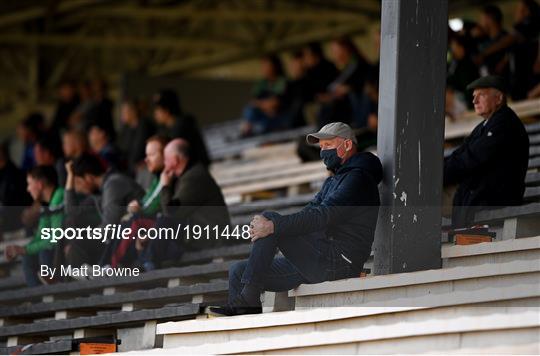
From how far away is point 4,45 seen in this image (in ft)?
87.4

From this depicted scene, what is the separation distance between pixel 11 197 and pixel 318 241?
15.7 ft

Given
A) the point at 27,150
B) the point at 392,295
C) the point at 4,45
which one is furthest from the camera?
the point at 4,45

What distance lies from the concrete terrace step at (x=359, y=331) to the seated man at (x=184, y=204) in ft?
5.50

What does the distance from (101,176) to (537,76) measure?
152 inches

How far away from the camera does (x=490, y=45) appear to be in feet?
42.4

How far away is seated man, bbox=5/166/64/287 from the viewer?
10.7 m

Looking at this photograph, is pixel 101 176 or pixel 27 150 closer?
pixel 101 176

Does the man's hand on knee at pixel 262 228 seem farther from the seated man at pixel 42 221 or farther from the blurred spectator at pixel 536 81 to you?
the blurred spectator at pixel 536 81

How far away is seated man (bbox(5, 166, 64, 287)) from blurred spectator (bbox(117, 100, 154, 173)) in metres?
2.89

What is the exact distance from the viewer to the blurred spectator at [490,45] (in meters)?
12.8

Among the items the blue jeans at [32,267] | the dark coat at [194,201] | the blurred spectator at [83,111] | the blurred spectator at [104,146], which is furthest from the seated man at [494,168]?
the blurred spectator at [83,111]

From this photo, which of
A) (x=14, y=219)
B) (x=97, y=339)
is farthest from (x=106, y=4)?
(x=97, y=339)

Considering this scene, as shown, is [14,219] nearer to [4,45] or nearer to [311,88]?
[311,88]

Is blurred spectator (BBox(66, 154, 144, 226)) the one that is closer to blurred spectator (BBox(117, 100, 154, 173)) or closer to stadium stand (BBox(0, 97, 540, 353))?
stadium stand (BBox(0, 97, 540, 353))
